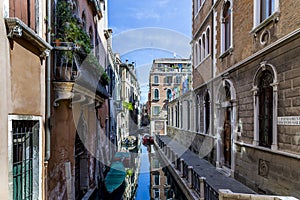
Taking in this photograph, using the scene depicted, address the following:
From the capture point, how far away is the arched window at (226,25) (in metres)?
8.87

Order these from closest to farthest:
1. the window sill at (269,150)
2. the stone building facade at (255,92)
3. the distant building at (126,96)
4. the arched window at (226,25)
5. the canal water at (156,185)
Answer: the window sill at (269,150) < the stone building facade at (255,92) < the arched window at (226,25) < the canal water at (156,185) < the distant building at (126,96)

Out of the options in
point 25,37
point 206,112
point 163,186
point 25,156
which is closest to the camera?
point 25,37

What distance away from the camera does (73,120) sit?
661 cm

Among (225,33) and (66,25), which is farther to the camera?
(225,33)

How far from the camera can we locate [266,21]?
586 centimetres

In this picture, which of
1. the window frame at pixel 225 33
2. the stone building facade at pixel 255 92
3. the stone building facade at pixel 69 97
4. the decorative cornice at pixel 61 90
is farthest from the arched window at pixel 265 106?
the decorative cornice at pixel 61 90

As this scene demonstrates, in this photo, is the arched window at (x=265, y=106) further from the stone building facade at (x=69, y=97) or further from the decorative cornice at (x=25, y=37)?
the decorative cornice at (x=25, y=37)

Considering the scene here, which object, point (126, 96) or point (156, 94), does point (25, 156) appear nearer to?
point (126, 96)

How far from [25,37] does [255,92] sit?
17.7 feet

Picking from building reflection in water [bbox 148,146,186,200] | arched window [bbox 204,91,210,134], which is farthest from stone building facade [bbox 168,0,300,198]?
building reflection in water [bbox 148,146,186,200]

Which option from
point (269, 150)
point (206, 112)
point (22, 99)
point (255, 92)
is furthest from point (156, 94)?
point (22, 99)

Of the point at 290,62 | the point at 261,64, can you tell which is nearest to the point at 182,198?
the point at 261,64

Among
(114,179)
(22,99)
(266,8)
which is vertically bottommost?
(114,179)

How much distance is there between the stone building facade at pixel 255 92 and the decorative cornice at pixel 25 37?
448cm
